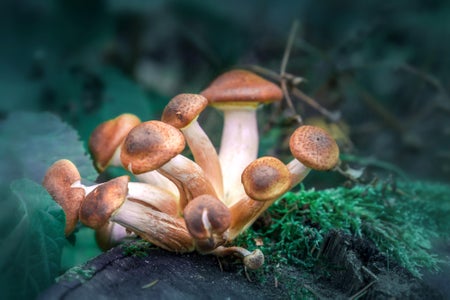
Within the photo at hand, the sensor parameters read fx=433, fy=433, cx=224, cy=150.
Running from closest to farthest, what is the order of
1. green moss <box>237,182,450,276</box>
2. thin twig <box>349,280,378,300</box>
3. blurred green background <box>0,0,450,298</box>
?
1. thin twig <box>349,280,378,300</box>
2. green moss <box>237,182,450,276</box>
3. blurred green background <box>0,0,450,298</box>

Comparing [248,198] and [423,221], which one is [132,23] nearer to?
[248,198]

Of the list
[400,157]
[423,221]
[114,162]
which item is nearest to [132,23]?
[114,162]

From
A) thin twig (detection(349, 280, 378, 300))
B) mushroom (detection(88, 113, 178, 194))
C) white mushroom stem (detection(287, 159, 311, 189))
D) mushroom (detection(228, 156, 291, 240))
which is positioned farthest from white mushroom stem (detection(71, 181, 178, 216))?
thin twig (detection(349, 280, 378, 300))

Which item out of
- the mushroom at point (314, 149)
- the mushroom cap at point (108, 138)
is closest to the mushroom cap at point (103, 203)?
the mushroom cap at point (108, 138)

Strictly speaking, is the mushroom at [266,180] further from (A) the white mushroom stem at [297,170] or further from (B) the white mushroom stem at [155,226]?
(B) the white mushroom stem at [155,226]

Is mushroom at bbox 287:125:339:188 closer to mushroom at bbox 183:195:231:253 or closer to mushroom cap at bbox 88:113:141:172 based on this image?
mushroom at bbox 183:195:231:253

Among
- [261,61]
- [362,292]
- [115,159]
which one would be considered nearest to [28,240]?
[115,159]
